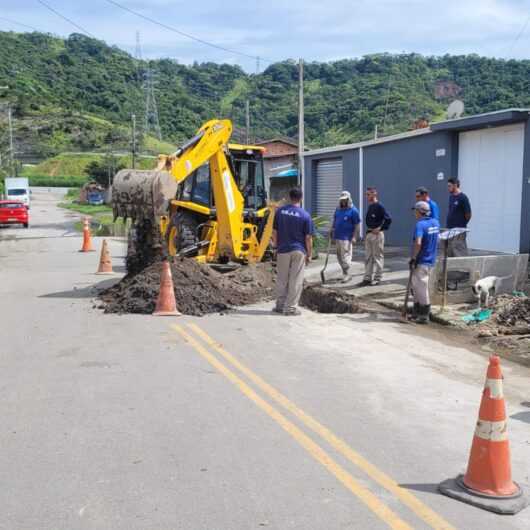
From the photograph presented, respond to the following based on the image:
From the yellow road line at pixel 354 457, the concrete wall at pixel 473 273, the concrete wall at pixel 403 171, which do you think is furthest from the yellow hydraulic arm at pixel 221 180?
the concrete wall at pixel 403 171

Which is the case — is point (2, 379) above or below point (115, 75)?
below

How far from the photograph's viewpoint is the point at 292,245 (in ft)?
35.8

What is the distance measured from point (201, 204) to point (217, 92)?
225 feet

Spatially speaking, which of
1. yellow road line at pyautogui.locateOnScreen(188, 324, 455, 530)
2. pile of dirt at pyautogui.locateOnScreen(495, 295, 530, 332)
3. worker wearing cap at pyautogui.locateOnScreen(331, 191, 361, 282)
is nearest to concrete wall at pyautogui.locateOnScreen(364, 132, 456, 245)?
worker wearing cap at pyautogui.locateOnScreen(331, 191, 361, 282)

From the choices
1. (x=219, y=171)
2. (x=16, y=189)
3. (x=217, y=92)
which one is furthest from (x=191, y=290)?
(x=217, y=92)

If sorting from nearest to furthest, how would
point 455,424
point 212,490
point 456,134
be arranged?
point 212,490
point 455,424
point 456,134

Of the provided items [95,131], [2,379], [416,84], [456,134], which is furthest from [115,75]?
[2,379]

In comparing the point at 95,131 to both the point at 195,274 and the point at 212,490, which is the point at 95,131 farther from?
the point at 212,490

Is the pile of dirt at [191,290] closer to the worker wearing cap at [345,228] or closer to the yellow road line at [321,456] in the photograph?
the worker wearing cap at [345,228]

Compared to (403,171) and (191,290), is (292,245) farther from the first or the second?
(403,171)

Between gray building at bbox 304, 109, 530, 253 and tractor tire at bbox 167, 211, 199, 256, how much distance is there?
7178 millimetres

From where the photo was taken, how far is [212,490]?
448 cm

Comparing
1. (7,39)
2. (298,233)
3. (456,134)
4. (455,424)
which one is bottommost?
(455,424)

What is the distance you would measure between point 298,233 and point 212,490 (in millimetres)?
6817
